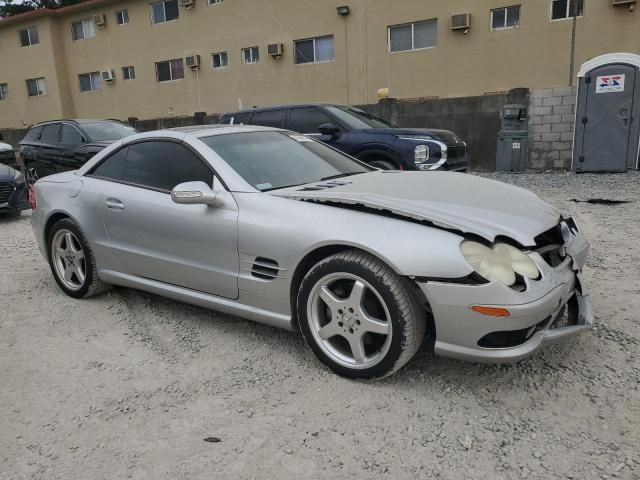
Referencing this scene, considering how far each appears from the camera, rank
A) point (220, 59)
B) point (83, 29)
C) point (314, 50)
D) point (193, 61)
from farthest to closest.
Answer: point (83, 29) < point (193, 61) < point (220, 59) < point (314, 50)

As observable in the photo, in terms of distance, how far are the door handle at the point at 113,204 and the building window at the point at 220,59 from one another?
1737 cm

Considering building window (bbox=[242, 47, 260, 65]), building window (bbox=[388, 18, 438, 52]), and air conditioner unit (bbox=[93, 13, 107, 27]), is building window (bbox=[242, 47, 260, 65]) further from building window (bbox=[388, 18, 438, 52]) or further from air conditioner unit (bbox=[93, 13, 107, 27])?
air conditioner unit (bbox=[93, 13, 107, 27])

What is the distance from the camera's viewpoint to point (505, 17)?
14.7 meters

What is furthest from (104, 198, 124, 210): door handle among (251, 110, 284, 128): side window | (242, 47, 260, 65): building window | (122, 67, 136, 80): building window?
(122, 67, 136, 80): building window

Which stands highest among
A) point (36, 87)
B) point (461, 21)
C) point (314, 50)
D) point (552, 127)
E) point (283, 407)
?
point (461, 21)

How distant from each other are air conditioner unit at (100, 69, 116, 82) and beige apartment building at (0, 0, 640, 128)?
0.17 feet

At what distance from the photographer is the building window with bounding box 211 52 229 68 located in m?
19.9

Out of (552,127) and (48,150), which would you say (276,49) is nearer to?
(48,150)

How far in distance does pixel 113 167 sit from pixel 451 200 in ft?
8.79

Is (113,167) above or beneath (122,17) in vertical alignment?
beneath

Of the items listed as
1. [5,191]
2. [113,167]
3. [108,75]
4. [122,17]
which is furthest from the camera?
[108,75]

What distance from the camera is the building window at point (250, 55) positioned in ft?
62.8

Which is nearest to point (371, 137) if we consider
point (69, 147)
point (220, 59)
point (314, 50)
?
point (69, 147)

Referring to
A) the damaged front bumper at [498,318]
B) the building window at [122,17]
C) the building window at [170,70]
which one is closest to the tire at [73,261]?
the damaged front bumper at [498,318]
